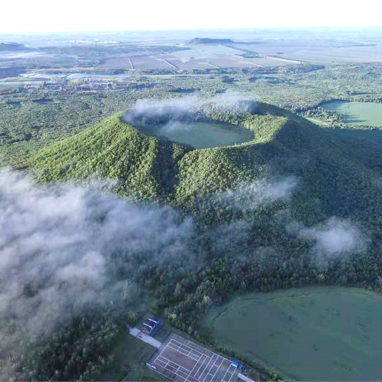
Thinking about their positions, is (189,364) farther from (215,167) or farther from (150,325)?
(215,167)

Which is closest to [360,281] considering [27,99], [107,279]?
[107,279]

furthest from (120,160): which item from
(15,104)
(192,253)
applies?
(15,104)

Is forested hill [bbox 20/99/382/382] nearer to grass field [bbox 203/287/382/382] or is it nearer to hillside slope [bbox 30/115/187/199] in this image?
hillside slope [bbox 30/115/187/199]

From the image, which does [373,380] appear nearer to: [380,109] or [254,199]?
[254,199]

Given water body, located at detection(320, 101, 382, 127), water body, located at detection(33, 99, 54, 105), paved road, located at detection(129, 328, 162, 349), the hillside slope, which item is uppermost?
the hillside slope

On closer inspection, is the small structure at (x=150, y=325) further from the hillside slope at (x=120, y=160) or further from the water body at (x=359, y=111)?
the water body at (x=359, y=111)

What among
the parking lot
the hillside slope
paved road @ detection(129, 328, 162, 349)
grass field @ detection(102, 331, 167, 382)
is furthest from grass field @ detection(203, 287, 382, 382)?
the hillside slope

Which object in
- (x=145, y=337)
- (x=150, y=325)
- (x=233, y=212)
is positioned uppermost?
(x=233, y=212)
